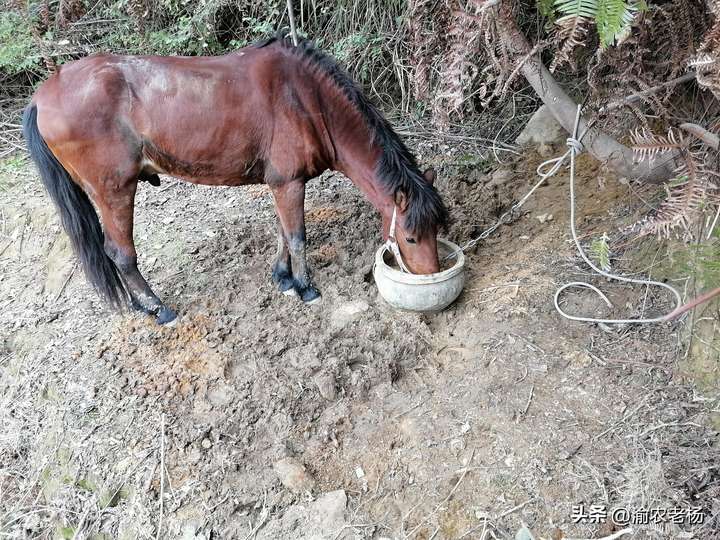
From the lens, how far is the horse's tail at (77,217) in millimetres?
3000

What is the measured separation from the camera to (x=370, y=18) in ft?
16.6

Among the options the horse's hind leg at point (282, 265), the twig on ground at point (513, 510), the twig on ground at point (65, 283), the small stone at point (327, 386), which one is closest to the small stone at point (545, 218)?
the horse's hind leg at point (282, 265)

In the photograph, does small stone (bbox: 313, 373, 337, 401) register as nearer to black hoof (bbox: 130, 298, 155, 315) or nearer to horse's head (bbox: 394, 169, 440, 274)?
horse's head (bbox: 394, 169, 440, 274)

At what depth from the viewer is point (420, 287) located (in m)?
2.88

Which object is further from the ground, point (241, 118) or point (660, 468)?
point (241, 118)

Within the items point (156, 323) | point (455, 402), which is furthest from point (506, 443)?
point (156, 323)

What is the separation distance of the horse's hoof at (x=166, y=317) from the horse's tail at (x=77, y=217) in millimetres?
264

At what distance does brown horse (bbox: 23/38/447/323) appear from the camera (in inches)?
114

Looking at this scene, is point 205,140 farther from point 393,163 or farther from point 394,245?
point 394,245

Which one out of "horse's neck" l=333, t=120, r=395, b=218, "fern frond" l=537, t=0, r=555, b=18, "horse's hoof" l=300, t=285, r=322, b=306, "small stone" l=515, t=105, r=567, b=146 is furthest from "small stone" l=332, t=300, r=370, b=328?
"small stone" l=515, t=105, r=567, b=146

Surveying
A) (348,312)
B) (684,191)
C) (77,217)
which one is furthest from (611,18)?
(77,217)

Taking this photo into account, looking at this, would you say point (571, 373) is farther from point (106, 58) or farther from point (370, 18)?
point (370, 18)

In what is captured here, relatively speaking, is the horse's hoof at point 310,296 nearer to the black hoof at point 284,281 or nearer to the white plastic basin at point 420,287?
the black hoof at point 284,281

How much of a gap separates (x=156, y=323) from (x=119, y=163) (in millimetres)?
940
